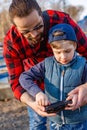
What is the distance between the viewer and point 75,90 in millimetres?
1740

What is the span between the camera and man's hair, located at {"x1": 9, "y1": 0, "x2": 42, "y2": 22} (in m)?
Answer: 1.73

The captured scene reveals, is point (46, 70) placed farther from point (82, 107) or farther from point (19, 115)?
point (19, 115)

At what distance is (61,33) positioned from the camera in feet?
5.71

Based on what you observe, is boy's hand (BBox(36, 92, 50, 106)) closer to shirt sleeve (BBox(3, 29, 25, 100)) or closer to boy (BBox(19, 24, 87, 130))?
boy (BBox(19, 24, 87, 130))

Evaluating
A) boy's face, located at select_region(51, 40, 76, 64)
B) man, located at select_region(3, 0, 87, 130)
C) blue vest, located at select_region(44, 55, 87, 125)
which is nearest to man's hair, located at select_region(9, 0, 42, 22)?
man, located at select_region(3, 0, 87, 130)

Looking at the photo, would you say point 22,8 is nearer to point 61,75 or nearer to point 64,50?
point 64,50

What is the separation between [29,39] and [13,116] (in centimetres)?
195

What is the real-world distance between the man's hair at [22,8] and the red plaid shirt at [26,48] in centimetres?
15

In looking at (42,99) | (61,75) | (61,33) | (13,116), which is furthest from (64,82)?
(13,116)

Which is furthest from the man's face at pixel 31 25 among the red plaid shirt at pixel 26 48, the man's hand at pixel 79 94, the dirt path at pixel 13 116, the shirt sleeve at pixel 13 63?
the dirt path at pixel 13 116

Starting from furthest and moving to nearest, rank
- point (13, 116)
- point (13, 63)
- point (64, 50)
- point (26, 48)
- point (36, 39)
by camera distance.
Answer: point (13, 116), point (13, 63), point (26, 48), point (36, 39), point (64, 50)

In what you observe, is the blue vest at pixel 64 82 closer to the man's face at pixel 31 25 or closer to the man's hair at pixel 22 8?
the man's face at pixel 31 25

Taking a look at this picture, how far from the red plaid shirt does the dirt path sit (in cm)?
132

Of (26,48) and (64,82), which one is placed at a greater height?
(26,48)
